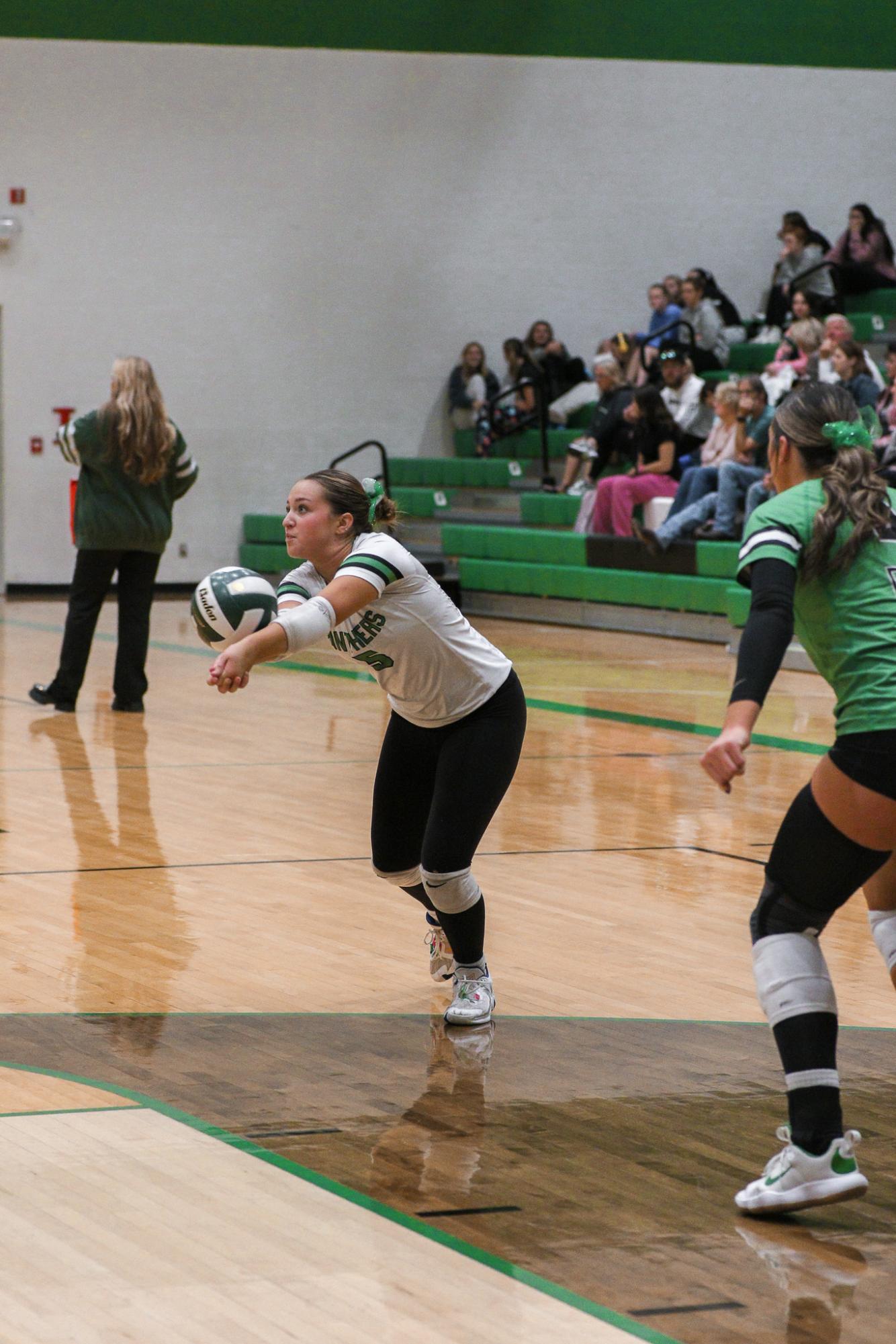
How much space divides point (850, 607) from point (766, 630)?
0.80 ft

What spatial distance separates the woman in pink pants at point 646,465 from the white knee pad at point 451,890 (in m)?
10.7

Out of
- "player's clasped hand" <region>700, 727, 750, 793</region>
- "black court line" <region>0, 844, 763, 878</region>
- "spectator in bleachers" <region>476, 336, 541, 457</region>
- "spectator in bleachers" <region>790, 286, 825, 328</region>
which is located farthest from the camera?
"spectator in bleachers" <region>476, 336, 541, 457</region>

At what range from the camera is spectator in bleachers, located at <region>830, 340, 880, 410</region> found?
12.7 metres

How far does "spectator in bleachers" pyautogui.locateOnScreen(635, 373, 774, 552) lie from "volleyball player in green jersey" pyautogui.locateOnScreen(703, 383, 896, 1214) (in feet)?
33.1

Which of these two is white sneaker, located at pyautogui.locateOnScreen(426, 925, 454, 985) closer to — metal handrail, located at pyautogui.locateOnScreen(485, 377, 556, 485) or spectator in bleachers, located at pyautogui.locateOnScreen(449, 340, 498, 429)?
metal handrail, located at pyautogui.locateOnScreen(485, 377, 556, 485)

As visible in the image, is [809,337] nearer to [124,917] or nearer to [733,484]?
[733,484]

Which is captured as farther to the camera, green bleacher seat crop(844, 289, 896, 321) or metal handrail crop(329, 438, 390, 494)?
green bleacher seat crop(844, 289, 896, 321)

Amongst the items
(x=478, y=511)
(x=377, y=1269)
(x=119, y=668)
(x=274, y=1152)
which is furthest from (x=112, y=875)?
(x=478, y=511)

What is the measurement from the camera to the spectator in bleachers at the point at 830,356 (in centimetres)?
1330

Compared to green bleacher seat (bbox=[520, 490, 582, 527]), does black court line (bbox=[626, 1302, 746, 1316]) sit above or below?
below

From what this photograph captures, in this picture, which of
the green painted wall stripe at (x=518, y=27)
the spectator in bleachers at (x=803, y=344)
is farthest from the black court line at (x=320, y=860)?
the green painted wall stripe at (x=518, y=27)

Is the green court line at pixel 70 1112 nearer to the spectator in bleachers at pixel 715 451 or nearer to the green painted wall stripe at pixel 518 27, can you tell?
the spectator in bleachers at pixel 715 451

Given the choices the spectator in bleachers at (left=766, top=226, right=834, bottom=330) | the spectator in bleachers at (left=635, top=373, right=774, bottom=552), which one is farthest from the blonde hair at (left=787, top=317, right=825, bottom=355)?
the spectator in bleachers at (left=766, top=226, right=834, bottom=330)

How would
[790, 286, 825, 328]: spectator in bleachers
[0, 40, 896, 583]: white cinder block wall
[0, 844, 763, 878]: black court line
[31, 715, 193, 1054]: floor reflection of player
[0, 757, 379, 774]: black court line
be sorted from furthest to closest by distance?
1. [0, 40, 896, 583]: white cinder block wall
2. [790, 286, 825, 328]: spectator in bleachers
3. [0, 757, 379, 774]: black court line
4. [0, 844, 763, 878]: black court line
5. [31, 715, 193, 1054]: floor reflection of player
